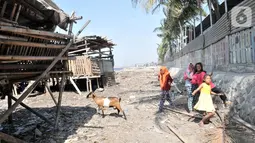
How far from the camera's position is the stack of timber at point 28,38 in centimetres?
609

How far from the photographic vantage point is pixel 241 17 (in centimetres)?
1068

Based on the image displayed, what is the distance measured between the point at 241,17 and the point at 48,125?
25.0 feet

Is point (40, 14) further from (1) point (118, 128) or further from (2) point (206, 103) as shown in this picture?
(2) point (206, 103)

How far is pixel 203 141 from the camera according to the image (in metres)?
7.14

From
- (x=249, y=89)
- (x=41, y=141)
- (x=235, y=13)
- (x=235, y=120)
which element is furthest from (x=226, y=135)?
(x=235, y=13)

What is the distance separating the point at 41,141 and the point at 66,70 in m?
2.44

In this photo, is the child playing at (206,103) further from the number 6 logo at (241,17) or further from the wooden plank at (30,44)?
the wooden plank at (30,44)

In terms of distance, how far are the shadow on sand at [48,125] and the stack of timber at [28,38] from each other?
1705 millimetres

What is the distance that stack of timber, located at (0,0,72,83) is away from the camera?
609 cm

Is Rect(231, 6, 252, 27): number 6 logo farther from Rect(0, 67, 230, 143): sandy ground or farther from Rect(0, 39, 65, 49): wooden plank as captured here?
Rect(0, 39, 65, 49): wooden plank

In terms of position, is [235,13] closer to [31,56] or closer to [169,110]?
[169,110]

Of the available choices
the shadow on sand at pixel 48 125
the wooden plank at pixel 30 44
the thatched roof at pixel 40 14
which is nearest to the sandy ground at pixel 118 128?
the shadow on sand at pixel 48 125

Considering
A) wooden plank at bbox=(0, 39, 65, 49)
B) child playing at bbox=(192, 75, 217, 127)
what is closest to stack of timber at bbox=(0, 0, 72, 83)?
wooden plank at bbox=(0, 39, 65, 49)

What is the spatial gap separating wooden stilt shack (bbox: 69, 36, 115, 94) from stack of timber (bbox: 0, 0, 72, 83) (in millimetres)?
10037
